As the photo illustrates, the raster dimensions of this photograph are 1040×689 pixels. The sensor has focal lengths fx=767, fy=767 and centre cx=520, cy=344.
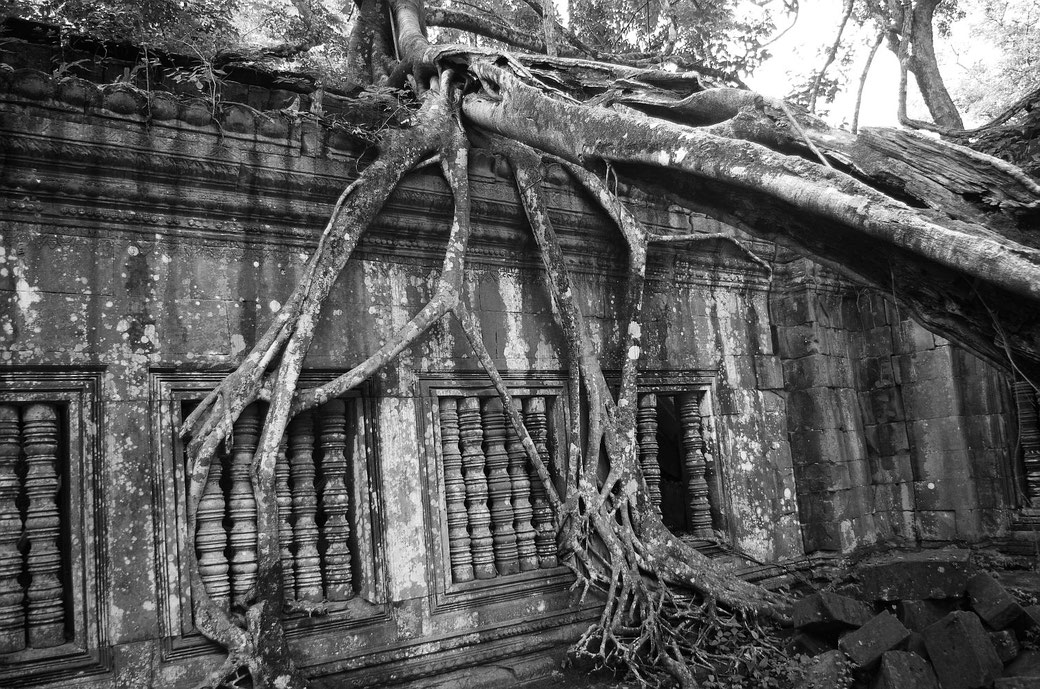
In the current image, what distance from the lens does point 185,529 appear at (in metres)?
3.58

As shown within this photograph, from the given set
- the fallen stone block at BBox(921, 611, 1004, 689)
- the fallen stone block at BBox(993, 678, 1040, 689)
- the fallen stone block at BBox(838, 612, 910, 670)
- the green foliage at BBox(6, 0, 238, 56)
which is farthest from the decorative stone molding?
the green foliage at BBox(6, 0, 238, 56)

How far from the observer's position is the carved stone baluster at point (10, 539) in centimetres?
315

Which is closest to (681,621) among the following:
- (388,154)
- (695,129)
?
(695,129)

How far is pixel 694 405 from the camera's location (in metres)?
5.70

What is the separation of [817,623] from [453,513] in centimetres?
214

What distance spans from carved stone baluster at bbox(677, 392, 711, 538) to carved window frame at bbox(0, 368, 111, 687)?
3782 millimetres

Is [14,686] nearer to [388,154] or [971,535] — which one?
[388,154]

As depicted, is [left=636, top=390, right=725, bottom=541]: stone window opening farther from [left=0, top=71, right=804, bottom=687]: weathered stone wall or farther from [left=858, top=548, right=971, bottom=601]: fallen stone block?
[left=858, top=548, right=971, bottom=601]: fallen stone block

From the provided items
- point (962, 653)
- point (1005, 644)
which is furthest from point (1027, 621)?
point (962, 653)

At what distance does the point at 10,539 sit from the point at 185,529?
683mm

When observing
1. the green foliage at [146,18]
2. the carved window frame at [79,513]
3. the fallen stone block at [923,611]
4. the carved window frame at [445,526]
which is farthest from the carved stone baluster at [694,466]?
the green foliage at [146,18]

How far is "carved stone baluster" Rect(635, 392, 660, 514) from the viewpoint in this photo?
5.24m

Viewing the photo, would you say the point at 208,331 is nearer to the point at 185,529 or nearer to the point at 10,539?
the point at 185,529

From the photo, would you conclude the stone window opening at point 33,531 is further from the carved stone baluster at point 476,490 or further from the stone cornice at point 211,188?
the carved stone baluster at point 476,490
